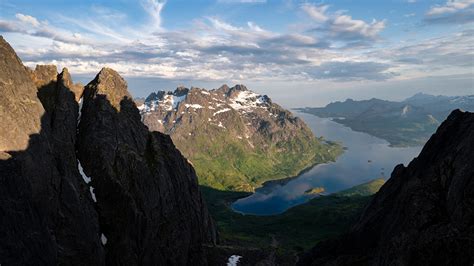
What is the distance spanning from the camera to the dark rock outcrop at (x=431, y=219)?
3078 cm

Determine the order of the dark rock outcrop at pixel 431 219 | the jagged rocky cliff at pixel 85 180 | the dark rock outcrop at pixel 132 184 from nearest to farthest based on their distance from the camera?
the dark rock outcrop at pixel 431 219 < the jagged rocky cliff at pixel 85 180 < the dark rock outcrop at pixel 132 184

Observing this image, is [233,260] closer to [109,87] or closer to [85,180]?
[85,180]

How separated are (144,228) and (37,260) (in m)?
22.7

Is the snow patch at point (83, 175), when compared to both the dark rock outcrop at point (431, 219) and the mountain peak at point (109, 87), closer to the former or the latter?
the mountain peak at point (109, 87)

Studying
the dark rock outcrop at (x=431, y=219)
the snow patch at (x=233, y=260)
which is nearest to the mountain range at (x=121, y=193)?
the dark rock outcrop at (x=431, y=219)

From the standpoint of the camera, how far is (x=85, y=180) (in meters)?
60.7

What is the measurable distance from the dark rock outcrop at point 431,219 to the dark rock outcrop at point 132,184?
3091 cm

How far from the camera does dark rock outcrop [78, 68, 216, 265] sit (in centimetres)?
6062

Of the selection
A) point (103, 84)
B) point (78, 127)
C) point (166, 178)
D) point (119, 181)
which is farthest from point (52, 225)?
point (103, 84)

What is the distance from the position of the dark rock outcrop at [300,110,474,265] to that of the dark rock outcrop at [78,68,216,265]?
101 feet

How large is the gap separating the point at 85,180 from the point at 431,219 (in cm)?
5241

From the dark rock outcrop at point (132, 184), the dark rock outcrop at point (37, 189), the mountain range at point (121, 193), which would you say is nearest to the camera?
the mountain range at point (121, 193)

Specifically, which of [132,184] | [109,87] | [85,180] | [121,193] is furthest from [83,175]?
[109,87]

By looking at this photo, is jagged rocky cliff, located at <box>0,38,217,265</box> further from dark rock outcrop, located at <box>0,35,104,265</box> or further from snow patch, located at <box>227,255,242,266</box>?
snow patch, located at <box>227,255,242,266</box>
